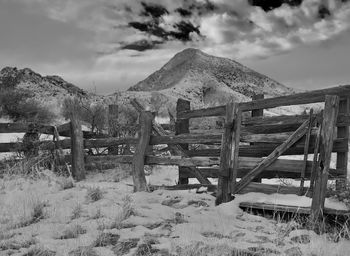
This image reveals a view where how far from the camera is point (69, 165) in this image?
434 inches

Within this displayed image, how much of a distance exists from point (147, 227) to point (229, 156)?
210 cm

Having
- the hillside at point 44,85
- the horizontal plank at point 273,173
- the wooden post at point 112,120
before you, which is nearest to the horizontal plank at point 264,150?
the horizontal plank at point 273,173

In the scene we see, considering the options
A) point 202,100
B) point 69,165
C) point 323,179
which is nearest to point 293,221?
point 323,179

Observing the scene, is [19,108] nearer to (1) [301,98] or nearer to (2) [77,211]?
(2) [77,211]

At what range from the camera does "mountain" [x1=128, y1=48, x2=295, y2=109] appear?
39.6 m

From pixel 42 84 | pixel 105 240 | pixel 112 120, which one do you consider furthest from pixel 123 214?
pixel 42 84

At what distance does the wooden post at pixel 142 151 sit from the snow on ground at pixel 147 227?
609 millimetres

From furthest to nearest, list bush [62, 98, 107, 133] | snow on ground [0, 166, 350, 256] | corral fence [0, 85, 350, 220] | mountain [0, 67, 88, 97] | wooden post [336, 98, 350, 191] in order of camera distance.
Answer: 1. mountain [0, 67, 88, 97]
2. bush [62, 98, 107, 133]
3. wooden post [336, 98, 350, 191]
4. corral fence [0, 85, 350, 220]
5. snow on ground [0, 166, 350, 256]

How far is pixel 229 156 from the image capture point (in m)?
6.93

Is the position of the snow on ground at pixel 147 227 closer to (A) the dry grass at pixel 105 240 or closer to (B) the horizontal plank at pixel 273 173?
(A) the dry grass at pixel 105 240

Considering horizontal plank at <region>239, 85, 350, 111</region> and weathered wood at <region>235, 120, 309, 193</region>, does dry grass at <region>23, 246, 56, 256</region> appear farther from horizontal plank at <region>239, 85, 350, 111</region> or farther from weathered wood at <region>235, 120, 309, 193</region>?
horizontal plank at <region>239, 85, 350, 111</region>

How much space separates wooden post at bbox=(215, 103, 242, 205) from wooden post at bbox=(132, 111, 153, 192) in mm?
1854

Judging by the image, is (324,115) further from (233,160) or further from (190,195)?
(190,195)

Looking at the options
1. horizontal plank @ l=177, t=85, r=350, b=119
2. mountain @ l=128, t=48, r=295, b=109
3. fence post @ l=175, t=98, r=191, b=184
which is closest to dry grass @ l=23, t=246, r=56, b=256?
horizontal plank @ l=177, t=85, r=350, b=119
